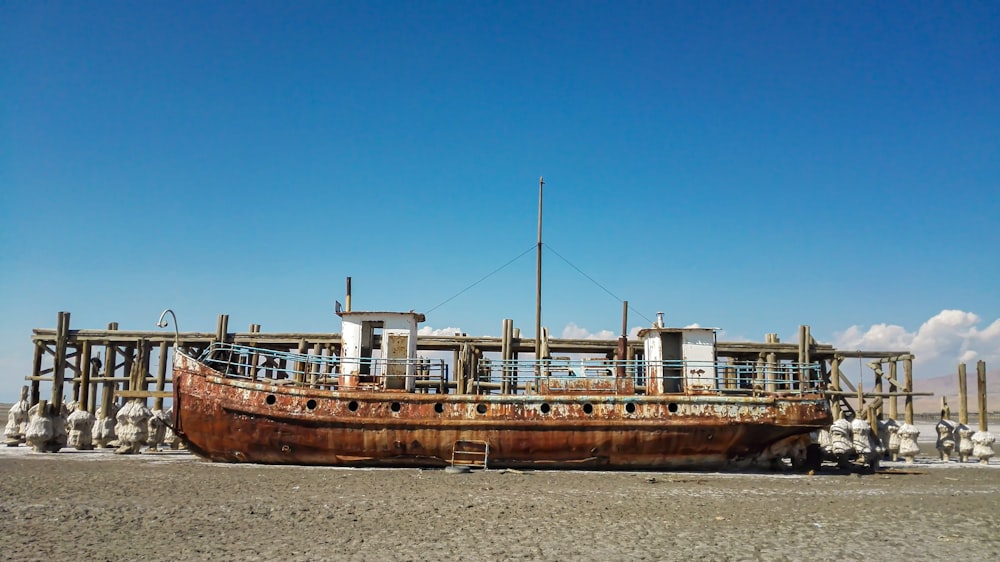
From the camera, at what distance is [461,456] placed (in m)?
16.1

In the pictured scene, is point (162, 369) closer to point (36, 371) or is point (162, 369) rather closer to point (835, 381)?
point (36, 371)

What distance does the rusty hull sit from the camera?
16109 millimetres

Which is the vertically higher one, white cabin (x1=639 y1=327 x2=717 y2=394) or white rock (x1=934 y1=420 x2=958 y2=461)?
white cabin (x1=639 y1=327 x2=717 y2=394)

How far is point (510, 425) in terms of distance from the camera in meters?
16.1

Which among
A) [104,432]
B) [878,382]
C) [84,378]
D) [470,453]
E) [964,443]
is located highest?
[878,382]

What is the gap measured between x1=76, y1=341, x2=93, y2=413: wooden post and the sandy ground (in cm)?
609

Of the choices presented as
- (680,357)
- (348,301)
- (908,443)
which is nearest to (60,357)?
(348,301)

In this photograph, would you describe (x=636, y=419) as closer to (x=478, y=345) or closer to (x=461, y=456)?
(x=461, y=456)

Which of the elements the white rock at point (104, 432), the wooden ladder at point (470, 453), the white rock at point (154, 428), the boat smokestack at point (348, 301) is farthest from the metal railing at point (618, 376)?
the white rock at point (104, 432)

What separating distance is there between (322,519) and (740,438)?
34.4 ft

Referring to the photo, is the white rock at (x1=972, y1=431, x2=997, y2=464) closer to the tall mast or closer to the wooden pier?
the wooden pier

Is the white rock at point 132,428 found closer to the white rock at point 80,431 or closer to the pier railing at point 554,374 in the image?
the white rock at point 80,431

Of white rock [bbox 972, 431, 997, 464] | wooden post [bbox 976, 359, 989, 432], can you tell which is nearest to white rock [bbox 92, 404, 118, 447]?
white rock [bbox 972, 431, 997, 464]

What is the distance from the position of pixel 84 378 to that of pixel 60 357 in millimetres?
1495
